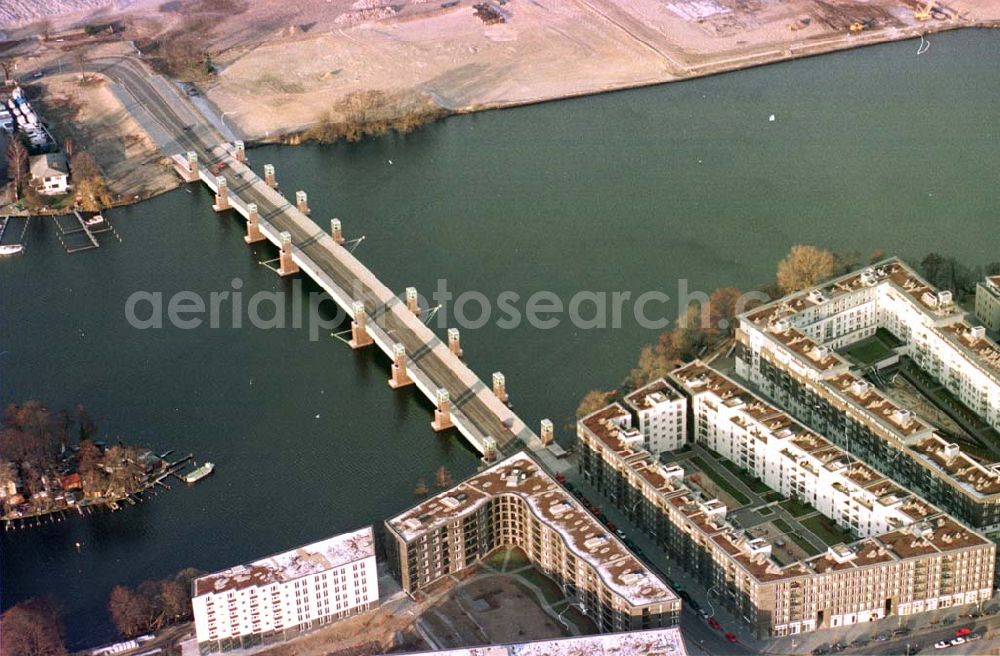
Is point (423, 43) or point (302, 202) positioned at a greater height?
point (302, 202)

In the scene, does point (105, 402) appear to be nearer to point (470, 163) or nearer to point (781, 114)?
point (470, 163)

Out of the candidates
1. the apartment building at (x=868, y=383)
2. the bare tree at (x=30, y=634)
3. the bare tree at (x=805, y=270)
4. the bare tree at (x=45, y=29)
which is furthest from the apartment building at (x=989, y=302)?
the bare tree at (x=45, y=29)

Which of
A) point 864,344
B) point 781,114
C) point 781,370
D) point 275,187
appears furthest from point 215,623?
point 781,114

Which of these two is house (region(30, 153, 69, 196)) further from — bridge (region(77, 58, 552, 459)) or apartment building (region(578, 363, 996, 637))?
apartment building (region(578, 363, 996, 637))

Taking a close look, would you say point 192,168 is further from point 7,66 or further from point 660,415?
point 660,415

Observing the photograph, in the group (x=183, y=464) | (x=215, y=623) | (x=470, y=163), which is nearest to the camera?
(x=215, y=623)

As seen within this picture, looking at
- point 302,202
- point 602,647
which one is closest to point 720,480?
point 602,647
